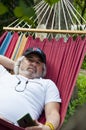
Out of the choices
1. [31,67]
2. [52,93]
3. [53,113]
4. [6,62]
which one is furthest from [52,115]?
[6,62]

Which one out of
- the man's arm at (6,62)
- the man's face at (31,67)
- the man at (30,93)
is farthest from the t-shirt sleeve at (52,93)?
the man's arm at (6,62)

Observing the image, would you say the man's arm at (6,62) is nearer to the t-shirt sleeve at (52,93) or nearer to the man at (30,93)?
the man at (30,93)

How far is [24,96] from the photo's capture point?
8.45 ft

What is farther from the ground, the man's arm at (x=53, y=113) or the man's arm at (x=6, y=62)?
the man's arm at (x=6, y=62)

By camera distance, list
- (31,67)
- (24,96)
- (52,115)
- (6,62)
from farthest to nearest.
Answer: (6,62), (31,67), (24,96), (52,115)

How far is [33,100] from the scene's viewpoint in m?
2.59

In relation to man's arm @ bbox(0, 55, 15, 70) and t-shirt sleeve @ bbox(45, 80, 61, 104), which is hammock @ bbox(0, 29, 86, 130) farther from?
man's arm @ bbox(0, 55, 15, 70)

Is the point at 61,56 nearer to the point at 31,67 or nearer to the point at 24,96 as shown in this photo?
the point at 31,67

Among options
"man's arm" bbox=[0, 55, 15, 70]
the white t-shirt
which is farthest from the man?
"man's arm" bbox=[0, 55, 15, 70]

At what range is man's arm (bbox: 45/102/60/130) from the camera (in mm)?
2293

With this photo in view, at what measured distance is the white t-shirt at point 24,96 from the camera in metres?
2.47

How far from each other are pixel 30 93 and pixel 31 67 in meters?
0.33

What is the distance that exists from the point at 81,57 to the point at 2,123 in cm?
99

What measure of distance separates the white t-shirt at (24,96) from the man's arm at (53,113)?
0.15 feet
